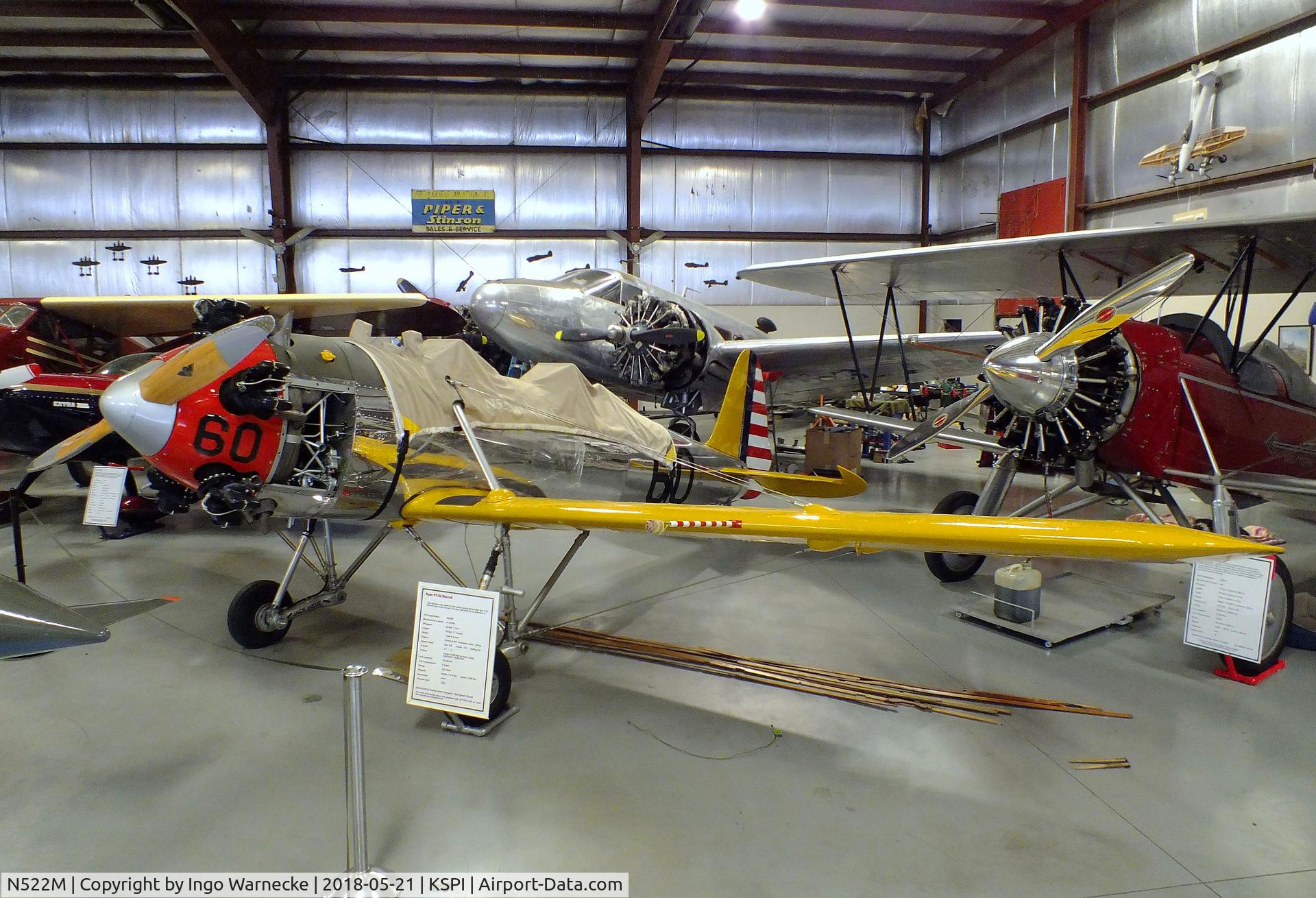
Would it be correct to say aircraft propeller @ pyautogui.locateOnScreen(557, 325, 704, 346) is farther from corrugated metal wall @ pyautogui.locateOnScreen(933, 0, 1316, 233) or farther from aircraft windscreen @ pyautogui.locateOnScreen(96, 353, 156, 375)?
corrugated metal wall @ pyautogui.locateOnScreen(933, 0, 1316, 233)

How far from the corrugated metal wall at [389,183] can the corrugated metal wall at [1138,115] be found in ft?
12.2

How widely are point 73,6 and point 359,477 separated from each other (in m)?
15.9

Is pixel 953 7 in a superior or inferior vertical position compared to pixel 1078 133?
superior

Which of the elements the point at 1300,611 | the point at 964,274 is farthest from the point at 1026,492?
the point at 1300,611

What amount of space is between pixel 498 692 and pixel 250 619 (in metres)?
1.76

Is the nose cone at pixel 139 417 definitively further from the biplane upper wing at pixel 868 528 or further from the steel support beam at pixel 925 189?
the steel support beam at pixel 925 189

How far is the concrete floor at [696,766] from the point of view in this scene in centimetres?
240

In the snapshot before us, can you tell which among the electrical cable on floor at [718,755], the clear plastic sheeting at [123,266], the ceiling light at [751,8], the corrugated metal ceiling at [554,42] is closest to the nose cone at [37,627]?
the electrical cable on floor at [718,755]

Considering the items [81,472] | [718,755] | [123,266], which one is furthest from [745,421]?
[123,266]

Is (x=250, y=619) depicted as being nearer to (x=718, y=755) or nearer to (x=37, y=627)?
(x=37, y=627)

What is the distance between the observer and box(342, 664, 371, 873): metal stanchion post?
2.06 m

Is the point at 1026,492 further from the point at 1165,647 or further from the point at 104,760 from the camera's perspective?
the point at 104,760

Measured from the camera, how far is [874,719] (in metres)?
3.35

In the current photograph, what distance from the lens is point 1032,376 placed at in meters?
4.10
